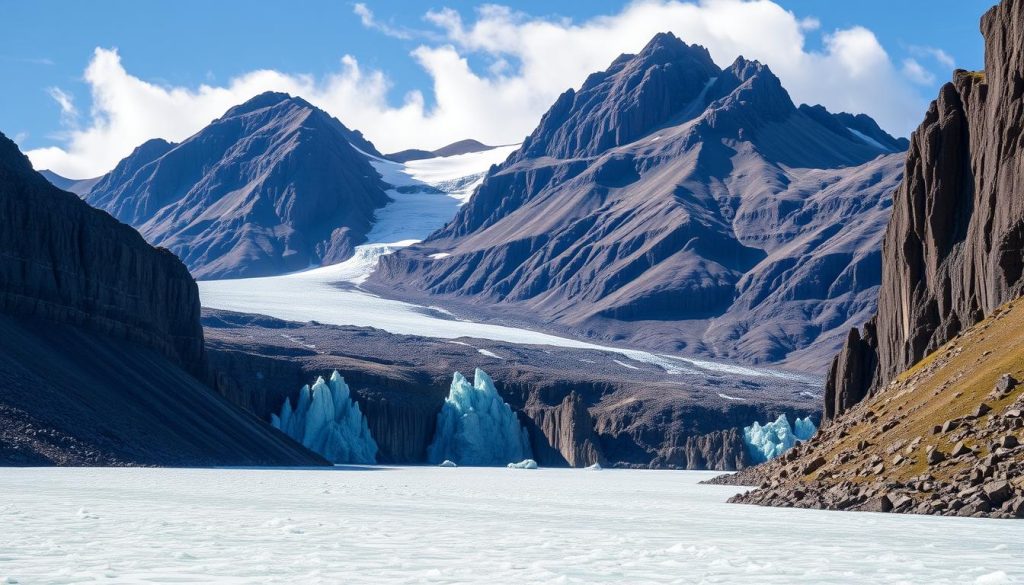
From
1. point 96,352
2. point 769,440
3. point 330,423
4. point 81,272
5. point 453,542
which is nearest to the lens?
point 453,542

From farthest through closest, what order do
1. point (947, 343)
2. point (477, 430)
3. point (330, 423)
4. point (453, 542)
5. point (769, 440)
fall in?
point (769, 440) → point (477, 430) → point (330, 423) → point (947, 343) → point (453, 542)

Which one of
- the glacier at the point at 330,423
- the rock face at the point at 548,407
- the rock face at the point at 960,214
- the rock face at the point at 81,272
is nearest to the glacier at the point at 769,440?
the rock face at the point at 548,407

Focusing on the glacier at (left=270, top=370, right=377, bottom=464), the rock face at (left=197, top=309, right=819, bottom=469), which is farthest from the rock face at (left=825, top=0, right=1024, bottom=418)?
the rock face at (left=197, top=309, right=819, bottom=469)

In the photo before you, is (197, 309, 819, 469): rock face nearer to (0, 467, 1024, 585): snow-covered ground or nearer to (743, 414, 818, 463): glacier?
(743, 414, 818, 463): glacier

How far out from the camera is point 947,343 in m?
60.1

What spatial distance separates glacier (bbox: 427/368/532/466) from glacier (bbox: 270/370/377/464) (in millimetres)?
10719

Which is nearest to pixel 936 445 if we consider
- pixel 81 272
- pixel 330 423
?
pixel 81 272

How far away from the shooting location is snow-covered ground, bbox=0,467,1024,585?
24.8 meters

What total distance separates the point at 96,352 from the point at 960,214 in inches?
2150

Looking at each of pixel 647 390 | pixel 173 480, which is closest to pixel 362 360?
pixel 647 390

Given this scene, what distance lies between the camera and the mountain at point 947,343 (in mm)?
42906

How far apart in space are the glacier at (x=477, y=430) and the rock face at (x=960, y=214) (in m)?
84.6

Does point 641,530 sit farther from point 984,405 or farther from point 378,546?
point 984,405

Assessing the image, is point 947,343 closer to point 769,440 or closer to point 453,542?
point 453,542
